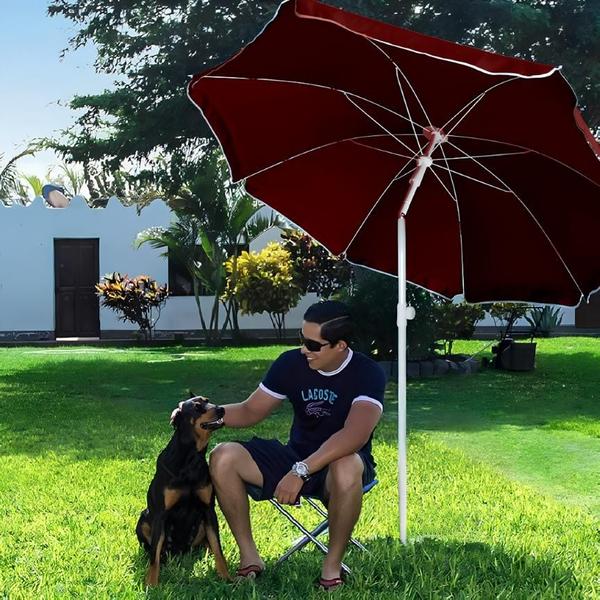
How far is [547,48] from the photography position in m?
15.4

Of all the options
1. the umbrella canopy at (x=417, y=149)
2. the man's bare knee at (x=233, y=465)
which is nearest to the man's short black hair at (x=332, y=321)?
the man's bare knee at (x=233, y=465)

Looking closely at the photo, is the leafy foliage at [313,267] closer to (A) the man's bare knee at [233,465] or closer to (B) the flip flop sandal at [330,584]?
(A) the man's bare knee at [233,465]

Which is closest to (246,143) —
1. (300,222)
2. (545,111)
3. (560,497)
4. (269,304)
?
(300,222)

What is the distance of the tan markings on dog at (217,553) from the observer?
4191 millimetres

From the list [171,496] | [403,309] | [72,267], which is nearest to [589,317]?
[72,267]

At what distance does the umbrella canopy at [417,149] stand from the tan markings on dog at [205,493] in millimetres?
1593

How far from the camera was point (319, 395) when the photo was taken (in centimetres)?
425

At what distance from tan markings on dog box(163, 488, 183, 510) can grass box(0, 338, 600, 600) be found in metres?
0.37

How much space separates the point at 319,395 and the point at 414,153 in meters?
1.36

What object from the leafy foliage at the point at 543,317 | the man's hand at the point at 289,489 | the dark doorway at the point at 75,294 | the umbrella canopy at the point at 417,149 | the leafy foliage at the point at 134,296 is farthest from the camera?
the dark doorway at the point at 75,294

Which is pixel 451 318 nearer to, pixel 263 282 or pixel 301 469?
pixel 263 282

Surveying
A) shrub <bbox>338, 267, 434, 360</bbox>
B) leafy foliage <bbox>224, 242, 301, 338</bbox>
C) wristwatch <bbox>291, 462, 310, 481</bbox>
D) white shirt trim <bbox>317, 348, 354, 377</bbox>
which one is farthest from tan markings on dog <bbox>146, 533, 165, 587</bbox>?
leafy foliage <bbox>224, 242, 301, 338</bbox>

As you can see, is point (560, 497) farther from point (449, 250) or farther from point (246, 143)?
point (246, 143)

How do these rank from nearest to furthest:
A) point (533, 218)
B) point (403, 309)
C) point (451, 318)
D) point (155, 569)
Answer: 1. point (155, 569)
2. point (403, 309)
3. point (533, 218)
4. point (451, 318)
